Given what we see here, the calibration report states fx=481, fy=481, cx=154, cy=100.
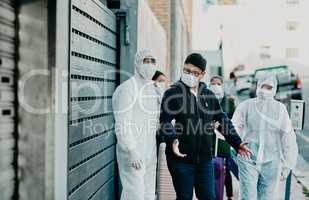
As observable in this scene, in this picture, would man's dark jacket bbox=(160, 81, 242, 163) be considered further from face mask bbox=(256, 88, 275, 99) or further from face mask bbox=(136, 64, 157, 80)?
face mask bbox=(256, 88, 275, 99)

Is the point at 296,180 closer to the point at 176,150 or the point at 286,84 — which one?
the point at 176,150

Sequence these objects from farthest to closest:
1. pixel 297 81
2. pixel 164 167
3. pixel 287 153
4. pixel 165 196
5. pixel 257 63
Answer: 1. pixel 257 63
2. pixel 297 81
3. pixel 164 167
4. pixel 165 196
5. pixel 287 153

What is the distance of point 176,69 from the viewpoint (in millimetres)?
15953

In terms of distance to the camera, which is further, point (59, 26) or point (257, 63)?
point (257, 63)

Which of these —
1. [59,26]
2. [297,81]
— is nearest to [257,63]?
[297,81]

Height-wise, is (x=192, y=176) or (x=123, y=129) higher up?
(x=123, y=129)

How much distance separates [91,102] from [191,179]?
1.29 m

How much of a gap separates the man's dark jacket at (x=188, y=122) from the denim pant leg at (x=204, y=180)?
84mm

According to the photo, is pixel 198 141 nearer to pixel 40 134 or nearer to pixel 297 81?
pixel 40 134

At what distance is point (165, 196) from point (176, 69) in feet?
31.7

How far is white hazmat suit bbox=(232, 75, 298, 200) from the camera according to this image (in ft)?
17.9

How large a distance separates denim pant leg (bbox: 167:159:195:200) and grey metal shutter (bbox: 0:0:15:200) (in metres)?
1.88

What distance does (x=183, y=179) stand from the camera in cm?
489

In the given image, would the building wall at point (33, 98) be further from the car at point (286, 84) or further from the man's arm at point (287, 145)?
the car at point (286, 84)
